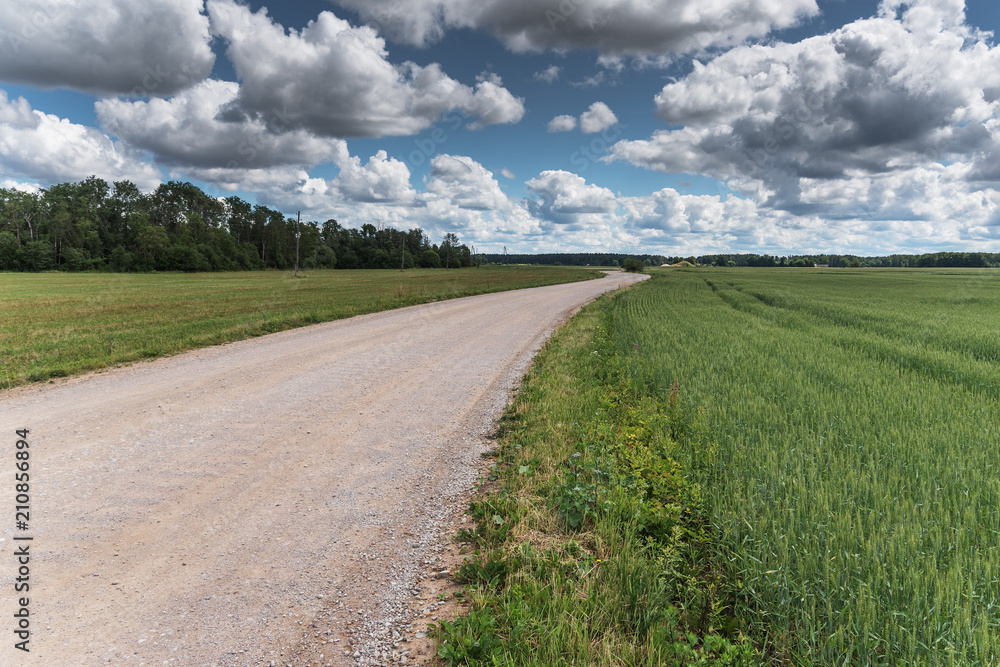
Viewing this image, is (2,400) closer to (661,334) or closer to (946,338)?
(661,334)

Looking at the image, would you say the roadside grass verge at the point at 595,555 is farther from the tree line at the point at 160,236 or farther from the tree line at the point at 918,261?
the tree line at the point at 918,261

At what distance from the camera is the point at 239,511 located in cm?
443

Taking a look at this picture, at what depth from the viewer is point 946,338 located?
1343cm

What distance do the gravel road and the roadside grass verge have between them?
427 mm

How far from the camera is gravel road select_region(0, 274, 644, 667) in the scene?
2977 mm

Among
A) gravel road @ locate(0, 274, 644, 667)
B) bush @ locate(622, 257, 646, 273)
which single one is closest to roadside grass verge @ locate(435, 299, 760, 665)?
gravel road @ locate(0, 274, 644, 667)

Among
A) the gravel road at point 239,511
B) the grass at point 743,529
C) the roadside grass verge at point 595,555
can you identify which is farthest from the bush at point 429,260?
the roadside grass verge at point 595,555

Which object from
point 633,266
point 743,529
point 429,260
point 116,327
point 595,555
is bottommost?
point 595,555

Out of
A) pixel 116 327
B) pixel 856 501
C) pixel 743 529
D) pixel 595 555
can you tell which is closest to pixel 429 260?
pixel 116 327

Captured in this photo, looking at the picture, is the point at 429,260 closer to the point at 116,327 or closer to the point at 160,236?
the point at 160,236

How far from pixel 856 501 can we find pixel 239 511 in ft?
18.8

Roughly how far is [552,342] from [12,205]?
107595 millimetres

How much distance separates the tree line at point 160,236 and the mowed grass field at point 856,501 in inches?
2154

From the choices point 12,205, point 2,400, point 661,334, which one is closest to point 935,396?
point 661,334
